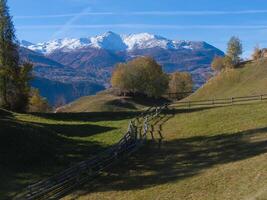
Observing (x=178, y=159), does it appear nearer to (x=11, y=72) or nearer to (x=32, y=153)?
(x=32, y=153)

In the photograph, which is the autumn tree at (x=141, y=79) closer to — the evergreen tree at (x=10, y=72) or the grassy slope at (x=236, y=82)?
the grassy slope at (x=236, y=82)

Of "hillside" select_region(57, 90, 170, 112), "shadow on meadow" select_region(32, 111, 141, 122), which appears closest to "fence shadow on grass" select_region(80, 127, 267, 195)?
"shadow on meadow" select_region(32, 111, 141, 122)

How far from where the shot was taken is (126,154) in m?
49.4

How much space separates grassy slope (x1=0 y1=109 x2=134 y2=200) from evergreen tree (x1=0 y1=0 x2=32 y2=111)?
17671 millimetres

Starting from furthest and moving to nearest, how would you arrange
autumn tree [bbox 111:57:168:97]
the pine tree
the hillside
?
autumn tree [bbox 111:57:168:97]
the hillside
the pine tree

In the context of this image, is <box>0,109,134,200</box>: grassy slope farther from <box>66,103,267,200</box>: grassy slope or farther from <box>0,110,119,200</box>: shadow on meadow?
<box>66,103,267,200</box>: grassy slope

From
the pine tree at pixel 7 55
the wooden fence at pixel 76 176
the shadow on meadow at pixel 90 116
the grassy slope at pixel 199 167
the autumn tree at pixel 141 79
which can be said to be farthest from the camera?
the autumn tree at pixel 141 79

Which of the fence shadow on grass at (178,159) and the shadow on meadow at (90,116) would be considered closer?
the fence shadow on grass at (178,159)

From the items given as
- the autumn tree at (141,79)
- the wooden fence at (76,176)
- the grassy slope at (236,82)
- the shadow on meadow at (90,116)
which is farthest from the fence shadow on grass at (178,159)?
the autumn tree at (141,79)

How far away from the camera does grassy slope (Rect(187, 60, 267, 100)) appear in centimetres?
12838

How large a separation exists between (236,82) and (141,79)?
39375 millimetres

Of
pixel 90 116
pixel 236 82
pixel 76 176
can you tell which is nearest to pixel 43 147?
pixel 76 176

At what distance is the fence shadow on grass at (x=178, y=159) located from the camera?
131 ft

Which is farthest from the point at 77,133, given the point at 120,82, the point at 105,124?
the point at 120,82
